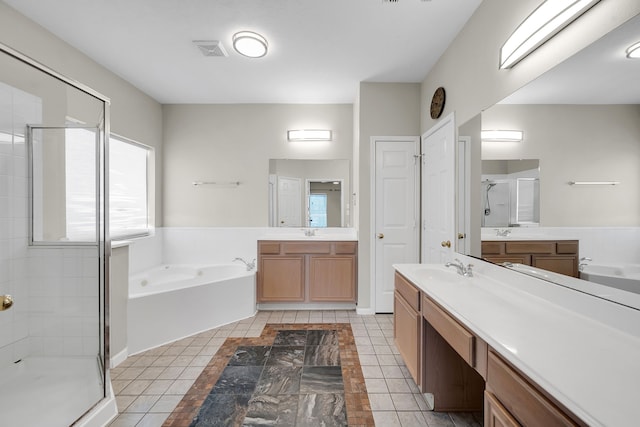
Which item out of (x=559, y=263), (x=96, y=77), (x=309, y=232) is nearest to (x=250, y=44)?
(x=96, y=77)

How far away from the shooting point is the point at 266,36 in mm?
2367

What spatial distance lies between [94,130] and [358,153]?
2.42m

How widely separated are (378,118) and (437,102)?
2.36ft

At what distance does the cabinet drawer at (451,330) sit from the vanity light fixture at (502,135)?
104cm

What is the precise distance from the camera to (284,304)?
351cm

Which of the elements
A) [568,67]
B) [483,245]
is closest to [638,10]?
[568,67]

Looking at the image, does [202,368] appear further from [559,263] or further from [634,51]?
[634,51]

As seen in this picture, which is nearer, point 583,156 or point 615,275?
point 615,275

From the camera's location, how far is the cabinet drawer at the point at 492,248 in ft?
5.77

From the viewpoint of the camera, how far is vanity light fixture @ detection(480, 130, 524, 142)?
5.27ft

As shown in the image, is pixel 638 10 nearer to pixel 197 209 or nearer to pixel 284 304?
pixel 284 304

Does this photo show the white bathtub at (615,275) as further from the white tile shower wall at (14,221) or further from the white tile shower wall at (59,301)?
the white tile shower wall at (14,221)

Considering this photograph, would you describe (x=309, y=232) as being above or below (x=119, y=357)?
above

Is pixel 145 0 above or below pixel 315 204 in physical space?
above
